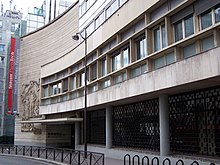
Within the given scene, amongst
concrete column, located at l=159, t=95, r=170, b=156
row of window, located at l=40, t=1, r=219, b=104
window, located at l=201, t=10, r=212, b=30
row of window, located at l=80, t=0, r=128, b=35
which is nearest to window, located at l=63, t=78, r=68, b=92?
row of window, located at l=40, t=1, r=219, b=104

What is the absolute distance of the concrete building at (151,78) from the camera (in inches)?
528

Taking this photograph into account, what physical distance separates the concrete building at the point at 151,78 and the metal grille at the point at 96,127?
0.30ft

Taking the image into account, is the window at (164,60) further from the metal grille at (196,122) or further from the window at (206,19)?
the window at (206,19)

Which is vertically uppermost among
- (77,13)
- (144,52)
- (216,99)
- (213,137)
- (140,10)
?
(77,13)

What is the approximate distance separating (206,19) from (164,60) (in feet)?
11.1

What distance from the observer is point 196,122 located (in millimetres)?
15578

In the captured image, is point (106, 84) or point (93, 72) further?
point (93, 72)

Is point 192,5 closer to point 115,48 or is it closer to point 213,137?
point 213,137

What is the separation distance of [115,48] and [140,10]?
14.5 feet

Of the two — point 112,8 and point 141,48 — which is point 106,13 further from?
point 141,48

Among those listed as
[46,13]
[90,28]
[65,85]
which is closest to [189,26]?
[90,28]

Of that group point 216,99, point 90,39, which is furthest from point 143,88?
point 90,39

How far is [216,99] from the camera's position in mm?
14383

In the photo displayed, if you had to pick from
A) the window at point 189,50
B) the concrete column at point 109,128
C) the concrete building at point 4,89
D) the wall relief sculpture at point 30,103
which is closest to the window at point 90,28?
the concrete column at point 109,128
